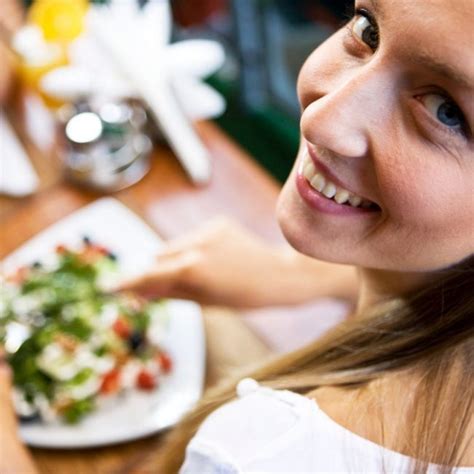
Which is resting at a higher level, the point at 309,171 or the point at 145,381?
the point at 309,171

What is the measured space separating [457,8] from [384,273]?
297 mm

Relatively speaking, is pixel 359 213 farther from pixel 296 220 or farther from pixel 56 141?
pixel 56 141

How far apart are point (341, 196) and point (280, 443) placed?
0.19 metres

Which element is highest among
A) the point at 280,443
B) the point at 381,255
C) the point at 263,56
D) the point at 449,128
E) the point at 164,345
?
the point at 449,128

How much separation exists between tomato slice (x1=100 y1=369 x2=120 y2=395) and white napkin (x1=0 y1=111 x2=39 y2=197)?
1.25 ft

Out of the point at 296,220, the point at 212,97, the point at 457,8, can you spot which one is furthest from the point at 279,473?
the point at 212,97

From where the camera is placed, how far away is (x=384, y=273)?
71 centimetres

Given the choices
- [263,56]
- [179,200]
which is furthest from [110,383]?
[263,56]

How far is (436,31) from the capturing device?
465 millimetres

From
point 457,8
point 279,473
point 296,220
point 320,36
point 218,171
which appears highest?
point 457,8

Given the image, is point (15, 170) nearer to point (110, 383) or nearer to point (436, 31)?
point (110, 383)

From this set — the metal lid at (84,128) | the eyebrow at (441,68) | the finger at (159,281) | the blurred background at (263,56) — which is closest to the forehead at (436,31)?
the eyebrow at (441,68)

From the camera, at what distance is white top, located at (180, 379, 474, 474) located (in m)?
0.58

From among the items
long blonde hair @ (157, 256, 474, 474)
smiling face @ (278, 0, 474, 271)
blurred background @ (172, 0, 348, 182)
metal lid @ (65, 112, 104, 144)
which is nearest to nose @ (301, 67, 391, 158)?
smiling face @ (278, 0, 474, 271)
